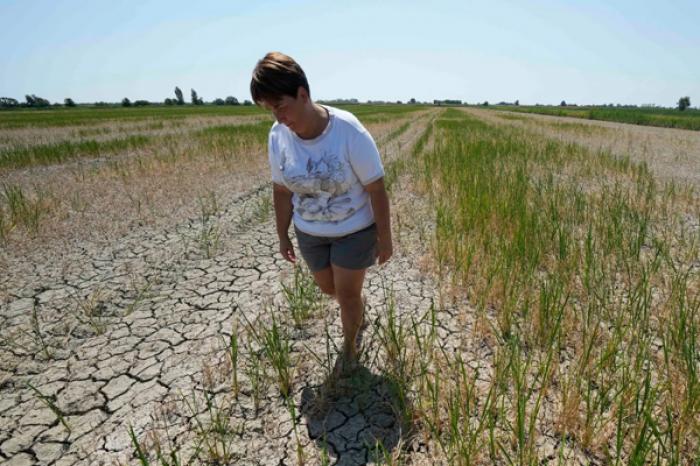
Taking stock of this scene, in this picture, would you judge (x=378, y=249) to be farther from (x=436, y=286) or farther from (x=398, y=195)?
(x=398, y=195)

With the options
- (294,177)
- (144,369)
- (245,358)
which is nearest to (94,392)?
(144,369)

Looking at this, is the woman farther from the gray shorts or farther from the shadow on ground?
the shadow on ground

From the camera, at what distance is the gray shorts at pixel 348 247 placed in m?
1.71

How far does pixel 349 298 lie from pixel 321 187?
61 centimetres

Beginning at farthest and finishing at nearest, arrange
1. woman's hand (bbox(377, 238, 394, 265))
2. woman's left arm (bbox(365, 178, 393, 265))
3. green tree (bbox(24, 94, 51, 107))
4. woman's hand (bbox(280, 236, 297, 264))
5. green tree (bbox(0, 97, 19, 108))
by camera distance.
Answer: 1. green tree (bbox(24, 94, 51, 107))
2. green tree (bbox(0, 97, 19, 108))
3. woman's hand (bbox(280, 236, 297, 264))
4. woman's hand (bbox(377, 238, 394, 265))
5. woman's left arm (bbox(365, 178, 393, 265))

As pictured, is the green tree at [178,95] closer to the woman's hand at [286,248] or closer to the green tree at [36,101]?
the green tree at [36,101]

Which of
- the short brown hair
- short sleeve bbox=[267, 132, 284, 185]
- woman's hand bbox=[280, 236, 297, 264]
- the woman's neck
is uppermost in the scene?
the short brown hair

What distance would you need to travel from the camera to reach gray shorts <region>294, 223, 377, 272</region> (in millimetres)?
1714

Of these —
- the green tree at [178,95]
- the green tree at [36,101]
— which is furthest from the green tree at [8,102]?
the green tree at [178,95]

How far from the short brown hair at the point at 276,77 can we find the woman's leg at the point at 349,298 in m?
0.82

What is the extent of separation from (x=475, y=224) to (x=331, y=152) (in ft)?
8.40

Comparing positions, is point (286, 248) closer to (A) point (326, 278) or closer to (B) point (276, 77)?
(A) point (326, 278)

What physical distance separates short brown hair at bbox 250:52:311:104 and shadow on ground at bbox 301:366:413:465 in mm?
1355

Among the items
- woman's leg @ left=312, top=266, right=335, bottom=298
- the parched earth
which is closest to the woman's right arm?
woman's leg @ left=312, top=266, right=335, bottom=298
